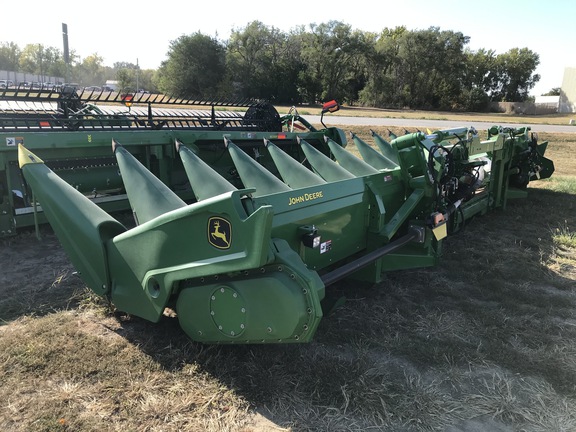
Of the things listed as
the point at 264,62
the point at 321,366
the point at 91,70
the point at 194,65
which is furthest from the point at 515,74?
the point at 91,70

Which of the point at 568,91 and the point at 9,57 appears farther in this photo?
the point at 9,57

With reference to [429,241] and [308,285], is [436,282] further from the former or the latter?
[308,285]

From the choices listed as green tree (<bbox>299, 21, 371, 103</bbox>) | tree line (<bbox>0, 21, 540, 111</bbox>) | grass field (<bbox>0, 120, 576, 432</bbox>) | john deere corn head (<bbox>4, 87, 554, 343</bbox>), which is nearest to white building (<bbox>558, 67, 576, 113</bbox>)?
tree line (<bbox>0, 21, 540, 111</bbox>)

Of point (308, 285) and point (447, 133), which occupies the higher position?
point (447, 133)

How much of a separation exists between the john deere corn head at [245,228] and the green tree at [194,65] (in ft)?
131

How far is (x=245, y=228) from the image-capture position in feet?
6.77

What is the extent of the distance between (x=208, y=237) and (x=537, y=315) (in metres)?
2.68

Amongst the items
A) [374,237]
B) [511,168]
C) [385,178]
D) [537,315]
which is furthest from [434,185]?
[511,168]

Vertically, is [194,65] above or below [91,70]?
below

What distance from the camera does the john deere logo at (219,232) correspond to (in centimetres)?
214

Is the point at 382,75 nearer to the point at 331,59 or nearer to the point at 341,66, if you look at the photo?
the point at 341,66

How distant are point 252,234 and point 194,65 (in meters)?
43.7

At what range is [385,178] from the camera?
371cm

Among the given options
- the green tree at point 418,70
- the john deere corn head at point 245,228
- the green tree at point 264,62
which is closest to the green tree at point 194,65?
the green tree at point 264,62
